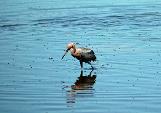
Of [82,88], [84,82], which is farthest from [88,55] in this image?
[82,88]

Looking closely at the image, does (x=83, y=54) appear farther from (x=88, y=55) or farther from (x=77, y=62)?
(x=77, y=62)

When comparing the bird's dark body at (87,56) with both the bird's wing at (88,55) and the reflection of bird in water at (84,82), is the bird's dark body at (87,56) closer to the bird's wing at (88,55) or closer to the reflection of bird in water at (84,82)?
the bird's wing at (88,55)

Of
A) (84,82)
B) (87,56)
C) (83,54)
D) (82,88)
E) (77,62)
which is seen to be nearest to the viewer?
(82,88)

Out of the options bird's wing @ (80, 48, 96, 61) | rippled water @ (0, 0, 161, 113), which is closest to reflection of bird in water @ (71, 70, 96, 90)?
rippled water @ (0, 0, 161, 113)

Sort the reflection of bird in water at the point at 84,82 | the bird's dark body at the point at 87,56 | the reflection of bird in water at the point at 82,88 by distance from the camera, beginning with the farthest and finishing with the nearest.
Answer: the bird's dark body at the point at 87,56, the reflection of bird in water at the point at 84,82, the reflection of bird in water at the point at 82,88

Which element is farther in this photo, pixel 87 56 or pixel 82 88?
pixel 87 56

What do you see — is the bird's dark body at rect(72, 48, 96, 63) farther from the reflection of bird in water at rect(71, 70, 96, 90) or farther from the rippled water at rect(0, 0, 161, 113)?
the reflection of bird in water at rect(71, 70, 96, 90)

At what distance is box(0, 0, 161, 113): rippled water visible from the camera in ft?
56.6

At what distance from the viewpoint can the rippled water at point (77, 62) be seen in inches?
680

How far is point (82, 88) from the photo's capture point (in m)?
19.8

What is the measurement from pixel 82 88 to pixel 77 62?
531 cm

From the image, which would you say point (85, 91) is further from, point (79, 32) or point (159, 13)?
point (159, 13)

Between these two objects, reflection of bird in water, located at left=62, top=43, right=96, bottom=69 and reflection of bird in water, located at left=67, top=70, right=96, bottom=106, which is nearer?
reflection of bird in water, located at left=67, top=70, right=96, bottom=106

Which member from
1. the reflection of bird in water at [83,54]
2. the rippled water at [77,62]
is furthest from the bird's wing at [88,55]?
the rippled water at [77,62]
